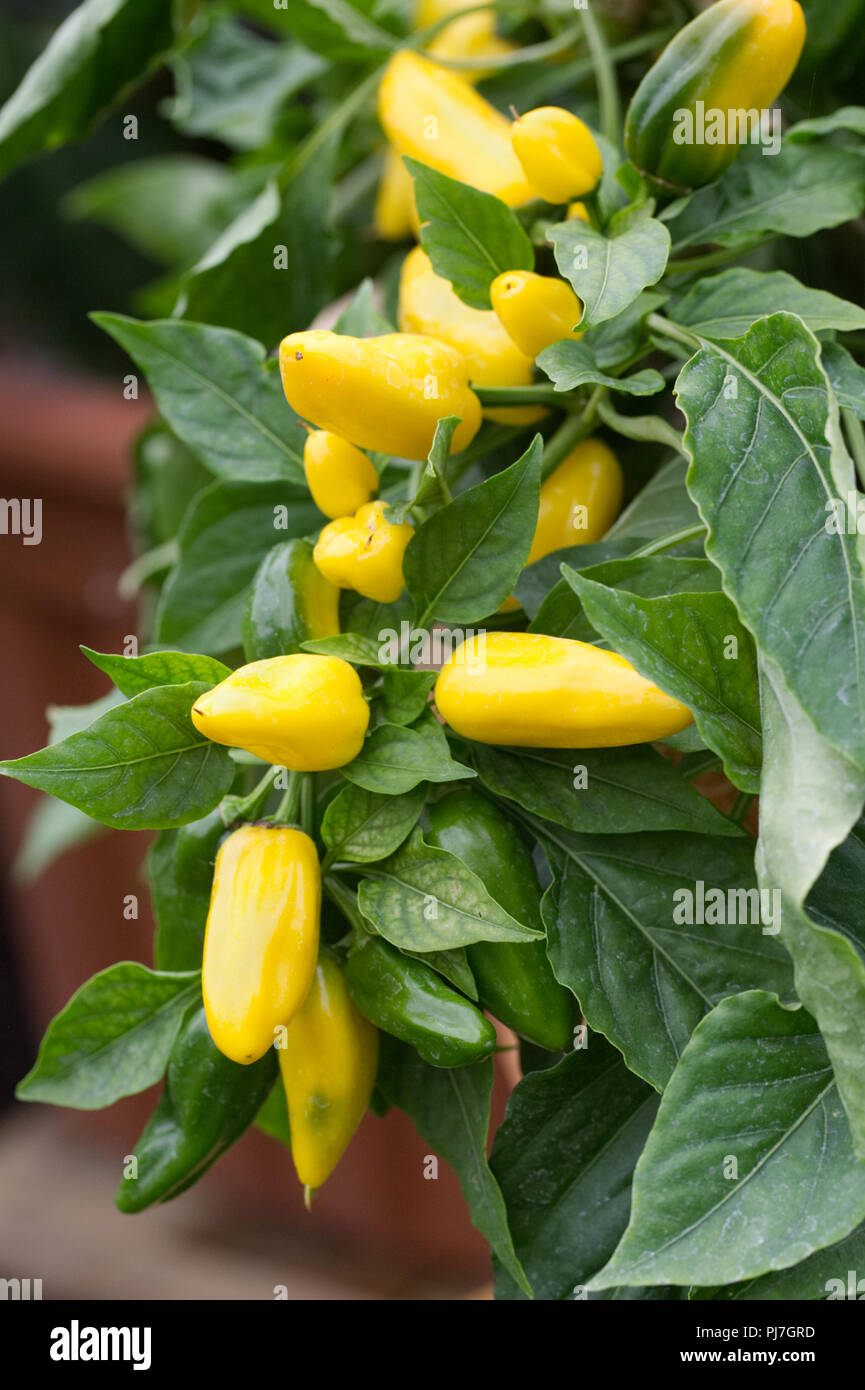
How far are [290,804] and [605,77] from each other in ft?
0.95

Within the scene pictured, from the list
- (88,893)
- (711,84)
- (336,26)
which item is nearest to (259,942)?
(711,84)

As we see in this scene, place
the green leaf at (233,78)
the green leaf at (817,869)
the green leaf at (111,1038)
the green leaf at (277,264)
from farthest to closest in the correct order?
the green leaf at (233,78) → the green leaf at (277,264) → the green leaf at (111,1038) → the green leaf at (817,869)

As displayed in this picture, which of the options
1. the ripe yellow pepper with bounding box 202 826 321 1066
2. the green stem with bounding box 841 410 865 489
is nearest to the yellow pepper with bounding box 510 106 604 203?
the green stem with bounding box 841 410 865 489

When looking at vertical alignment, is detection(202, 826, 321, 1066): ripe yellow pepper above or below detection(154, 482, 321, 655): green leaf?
below

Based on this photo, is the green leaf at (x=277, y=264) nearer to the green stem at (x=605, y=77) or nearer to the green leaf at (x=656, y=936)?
the green stem at (x=605, y=77)

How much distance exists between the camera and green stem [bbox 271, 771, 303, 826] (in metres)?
0.32

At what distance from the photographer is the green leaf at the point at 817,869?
0.81 ft

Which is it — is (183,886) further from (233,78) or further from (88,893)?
(88,893)

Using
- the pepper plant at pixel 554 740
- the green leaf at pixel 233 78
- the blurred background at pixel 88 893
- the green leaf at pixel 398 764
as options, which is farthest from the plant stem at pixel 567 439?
the blurred background at pixel 88 893

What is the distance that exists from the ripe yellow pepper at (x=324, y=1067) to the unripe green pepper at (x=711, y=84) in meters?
0.25

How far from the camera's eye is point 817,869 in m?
0.24

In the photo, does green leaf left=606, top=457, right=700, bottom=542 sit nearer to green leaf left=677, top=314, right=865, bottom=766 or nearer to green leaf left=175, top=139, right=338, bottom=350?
green leaf left=677, top=314, right=865, bottom=766

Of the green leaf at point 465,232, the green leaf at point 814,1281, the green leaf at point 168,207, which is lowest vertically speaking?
the green leaf at point 814,1281
